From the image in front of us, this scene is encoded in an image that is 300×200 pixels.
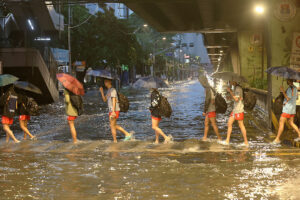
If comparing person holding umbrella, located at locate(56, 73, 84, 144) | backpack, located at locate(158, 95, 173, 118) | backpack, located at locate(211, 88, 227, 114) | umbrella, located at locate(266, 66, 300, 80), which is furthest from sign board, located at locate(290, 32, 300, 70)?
person holding umbrella, located at locate(56, 73, 84, 144)

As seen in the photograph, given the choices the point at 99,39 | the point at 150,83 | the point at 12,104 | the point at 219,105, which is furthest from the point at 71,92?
the point at 99,39

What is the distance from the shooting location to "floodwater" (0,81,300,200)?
7445 mm

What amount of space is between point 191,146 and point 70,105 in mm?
3222

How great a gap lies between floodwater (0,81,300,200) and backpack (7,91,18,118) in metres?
0.83

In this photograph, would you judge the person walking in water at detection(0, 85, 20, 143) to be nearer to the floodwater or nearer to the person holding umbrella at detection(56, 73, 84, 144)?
the floodwater

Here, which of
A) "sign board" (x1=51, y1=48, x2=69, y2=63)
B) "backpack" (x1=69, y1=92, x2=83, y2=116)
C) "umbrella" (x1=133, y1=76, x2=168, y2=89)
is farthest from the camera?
"sign board" (x1=51, y1=48, x2=69, y2=63)

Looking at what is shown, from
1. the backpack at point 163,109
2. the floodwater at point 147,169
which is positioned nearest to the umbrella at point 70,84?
the floodwater at point 147,169

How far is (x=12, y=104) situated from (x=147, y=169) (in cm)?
534

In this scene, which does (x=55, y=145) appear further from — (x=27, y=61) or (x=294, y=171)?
(x=27, y=61)

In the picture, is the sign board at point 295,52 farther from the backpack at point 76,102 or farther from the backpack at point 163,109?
the backpack at point 76,102

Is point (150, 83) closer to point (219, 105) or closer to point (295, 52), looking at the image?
point (219, 105)

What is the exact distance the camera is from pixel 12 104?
13.2 meters

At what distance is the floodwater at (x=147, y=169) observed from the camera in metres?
→ 7.45

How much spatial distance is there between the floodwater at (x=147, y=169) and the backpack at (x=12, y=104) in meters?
0.83
